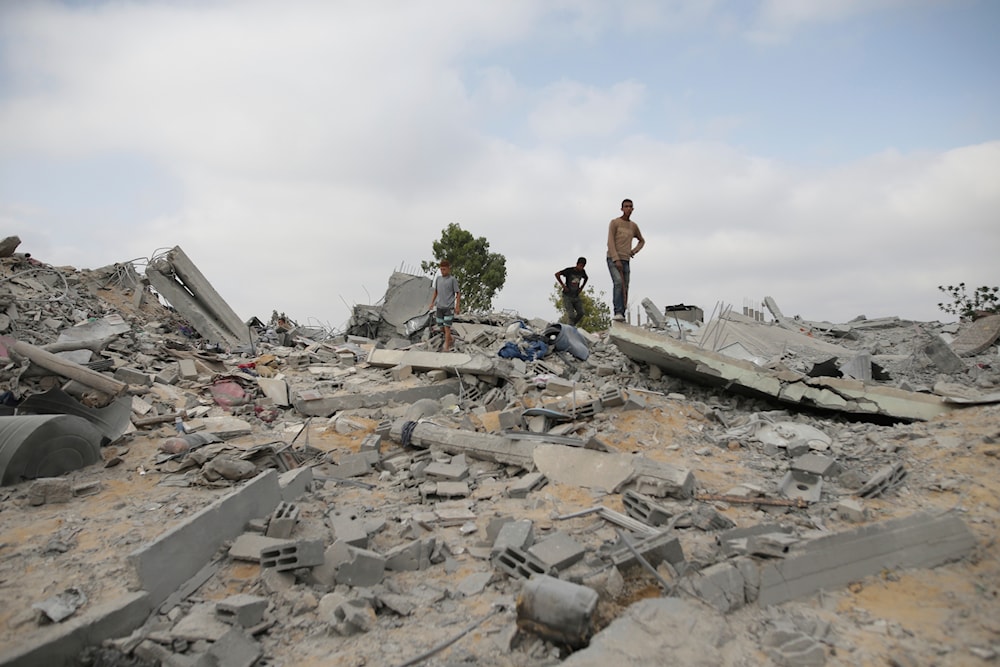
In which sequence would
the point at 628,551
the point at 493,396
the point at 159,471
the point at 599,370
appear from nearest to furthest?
the point at 628,551 < the point at 159,471 < the point at 493,396 < the point at 599,370

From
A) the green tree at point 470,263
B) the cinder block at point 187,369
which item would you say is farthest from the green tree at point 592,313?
the cinder block at point 187,369

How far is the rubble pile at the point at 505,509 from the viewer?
117 inches

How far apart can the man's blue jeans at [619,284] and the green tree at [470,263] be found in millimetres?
19344

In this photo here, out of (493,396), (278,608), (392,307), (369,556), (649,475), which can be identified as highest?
(392,307)

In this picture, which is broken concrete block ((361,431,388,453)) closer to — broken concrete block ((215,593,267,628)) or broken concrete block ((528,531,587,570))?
broken concrete block ((215,593,267,628))

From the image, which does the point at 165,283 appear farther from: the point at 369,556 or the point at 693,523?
the point at 693,523

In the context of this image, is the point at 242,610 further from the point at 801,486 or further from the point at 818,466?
the point at 818,466

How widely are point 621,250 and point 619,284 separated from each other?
0.51 m

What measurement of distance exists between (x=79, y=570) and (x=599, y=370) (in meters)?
6.76

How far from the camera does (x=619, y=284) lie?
28.7 feet

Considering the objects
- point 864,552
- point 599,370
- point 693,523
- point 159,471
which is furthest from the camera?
point 599,370

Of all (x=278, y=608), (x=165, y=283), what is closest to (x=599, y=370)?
(x=278, y=608)

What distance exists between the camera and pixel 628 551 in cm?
354

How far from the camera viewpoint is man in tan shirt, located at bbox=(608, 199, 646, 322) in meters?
8.55
